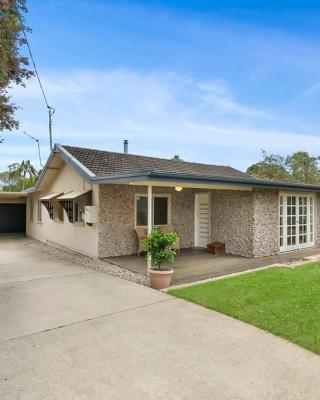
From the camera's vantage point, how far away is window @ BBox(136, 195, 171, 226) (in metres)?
13.2

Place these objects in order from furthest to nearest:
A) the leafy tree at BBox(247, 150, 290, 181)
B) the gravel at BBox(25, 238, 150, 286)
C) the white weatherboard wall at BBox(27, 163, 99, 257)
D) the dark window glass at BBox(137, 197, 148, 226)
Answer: the leafy tree at BBox(247, 150, 290, 181) → the dark window glass at BBox(137, 197, 148, 226) → the white weatherboard wall at BBox(27, 163, 99, 257) → the gravel at BBox(25, 238, 150, 286)

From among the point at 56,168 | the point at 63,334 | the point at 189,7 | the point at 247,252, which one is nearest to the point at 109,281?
the point at 63,334

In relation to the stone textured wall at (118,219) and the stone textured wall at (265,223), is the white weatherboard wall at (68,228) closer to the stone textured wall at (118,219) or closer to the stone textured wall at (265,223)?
the stone textured wall at (118,219)

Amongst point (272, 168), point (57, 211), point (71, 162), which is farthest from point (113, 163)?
point (272, 168)

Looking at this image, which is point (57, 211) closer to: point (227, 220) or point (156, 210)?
point (156, 210)

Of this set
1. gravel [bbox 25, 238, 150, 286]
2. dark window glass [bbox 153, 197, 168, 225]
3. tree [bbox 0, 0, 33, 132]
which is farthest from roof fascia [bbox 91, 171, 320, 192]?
dark window glass [bbox 153, 197, 168, 225]

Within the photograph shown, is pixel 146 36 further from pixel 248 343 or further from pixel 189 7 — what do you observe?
pixel 248 343

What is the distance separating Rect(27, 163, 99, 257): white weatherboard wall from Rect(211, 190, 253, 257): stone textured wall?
16.5 feet

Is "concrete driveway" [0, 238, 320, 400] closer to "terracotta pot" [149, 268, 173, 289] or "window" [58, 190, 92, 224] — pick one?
"terracotta pot" [149, 268, 173, 289]

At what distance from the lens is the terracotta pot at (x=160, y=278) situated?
8.06 meters

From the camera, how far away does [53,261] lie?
1212 cm

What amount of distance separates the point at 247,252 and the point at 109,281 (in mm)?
5880

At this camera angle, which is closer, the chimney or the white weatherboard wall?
the white weatherboard wall

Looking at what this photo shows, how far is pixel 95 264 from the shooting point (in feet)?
36.8
